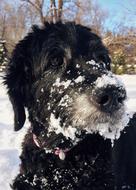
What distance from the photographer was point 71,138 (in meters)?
4.06

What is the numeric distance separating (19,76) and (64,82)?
64cm

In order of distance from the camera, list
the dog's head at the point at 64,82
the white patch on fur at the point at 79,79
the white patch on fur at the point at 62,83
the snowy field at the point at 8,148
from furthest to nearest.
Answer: the snowy field at the point at 8,148, the white patch on fur at the point at 62,83, the white patch on fur at the point at 79,79, the dog's head at the point at 64,82

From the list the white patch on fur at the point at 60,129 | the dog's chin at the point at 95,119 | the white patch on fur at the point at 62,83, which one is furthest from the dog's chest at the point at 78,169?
the white patch on fur at the point at 62,83

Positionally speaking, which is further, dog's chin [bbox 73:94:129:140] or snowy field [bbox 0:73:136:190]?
snowy field [bbox 0:73:136:190]

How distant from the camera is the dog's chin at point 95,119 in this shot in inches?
142

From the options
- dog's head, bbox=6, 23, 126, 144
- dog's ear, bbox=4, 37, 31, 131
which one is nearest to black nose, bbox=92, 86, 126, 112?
dog's head, bbox=6, 23, 126, 144

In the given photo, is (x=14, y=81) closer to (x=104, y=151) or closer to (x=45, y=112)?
(x=45, y=112)

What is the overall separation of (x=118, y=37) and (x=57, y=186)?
2821 centimetres

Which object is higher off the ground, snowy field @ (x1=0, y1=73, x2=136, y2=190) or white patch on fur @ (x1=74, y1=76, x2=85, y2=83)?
snowy field @ (x1=0, y1=73, x2=136, y2=190)

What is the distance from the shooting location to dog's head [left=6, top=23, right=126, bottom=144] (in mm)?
3568

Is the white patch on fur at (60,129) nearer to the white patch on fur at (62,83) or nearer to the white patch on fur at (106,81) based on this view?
the white patch on fur at (62,83)

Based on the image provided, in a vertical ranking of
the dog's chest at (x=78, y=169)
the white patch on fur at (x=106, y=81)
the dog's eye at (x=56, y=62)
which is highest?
the dog's eye at (x=56, y=62)

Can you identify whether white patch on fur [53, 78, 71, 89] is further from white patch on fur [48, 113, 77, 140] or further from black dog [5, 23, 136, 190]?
white patch on fur [48, 113, 77, 140]

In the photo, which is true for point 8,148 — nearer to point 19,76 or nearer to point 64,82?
point 19,76
